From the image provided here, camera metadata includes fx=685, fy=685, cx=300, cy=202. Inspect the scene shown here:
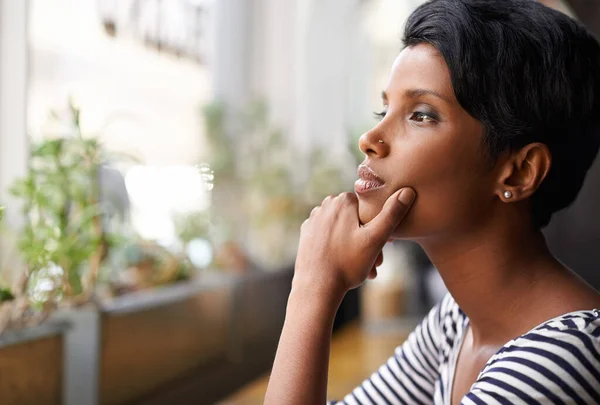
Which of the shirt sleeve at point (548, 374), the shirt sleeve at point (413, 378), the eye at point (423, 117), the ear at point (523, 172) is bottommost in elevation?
the shirt sleeve at point (413, 378)

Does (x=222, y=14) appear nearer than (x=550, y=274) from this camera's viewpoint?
No

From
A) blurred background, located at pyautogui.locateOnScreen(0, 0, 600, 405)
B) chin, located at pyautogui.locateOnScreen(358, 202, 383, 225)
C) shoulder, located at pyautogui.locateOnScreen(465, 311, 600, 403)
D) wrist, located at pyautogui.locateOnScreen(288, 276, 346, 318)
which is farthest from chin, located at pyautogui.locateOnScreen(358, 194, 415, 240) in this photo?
blurred background, located at pyautogui.locateOnScreen(0, 0, 600, 405)

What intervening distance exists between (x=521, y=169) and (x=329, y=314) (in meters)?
0.33

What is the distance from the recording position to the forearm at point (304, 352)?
2.79ft

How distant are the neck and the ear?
48mm

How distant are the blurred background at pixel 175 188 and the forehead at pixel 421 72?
1.99ft

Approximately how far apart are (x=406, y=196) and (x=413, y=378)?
1.25 ft

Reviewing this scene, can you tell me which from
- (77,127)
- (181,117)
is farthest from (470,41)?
(181,117)

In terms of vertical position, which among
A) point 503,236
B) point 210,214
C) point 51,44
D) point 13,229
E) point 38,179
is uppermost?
point 51,44

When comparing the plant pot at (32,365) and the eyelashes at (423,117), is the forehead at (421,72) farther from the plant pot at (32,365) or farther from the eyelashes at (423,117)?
the plant pot at (32,365)

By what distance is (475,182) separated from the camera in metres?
0.93

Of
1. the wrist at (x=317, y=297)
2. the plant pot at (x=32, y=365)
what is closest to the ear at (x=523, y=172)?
the wrist at (x=317, y=297)

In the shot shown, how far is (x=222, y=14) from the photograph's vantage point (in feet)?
9.07

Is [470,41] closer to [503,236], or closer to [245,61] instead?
[503,236]
